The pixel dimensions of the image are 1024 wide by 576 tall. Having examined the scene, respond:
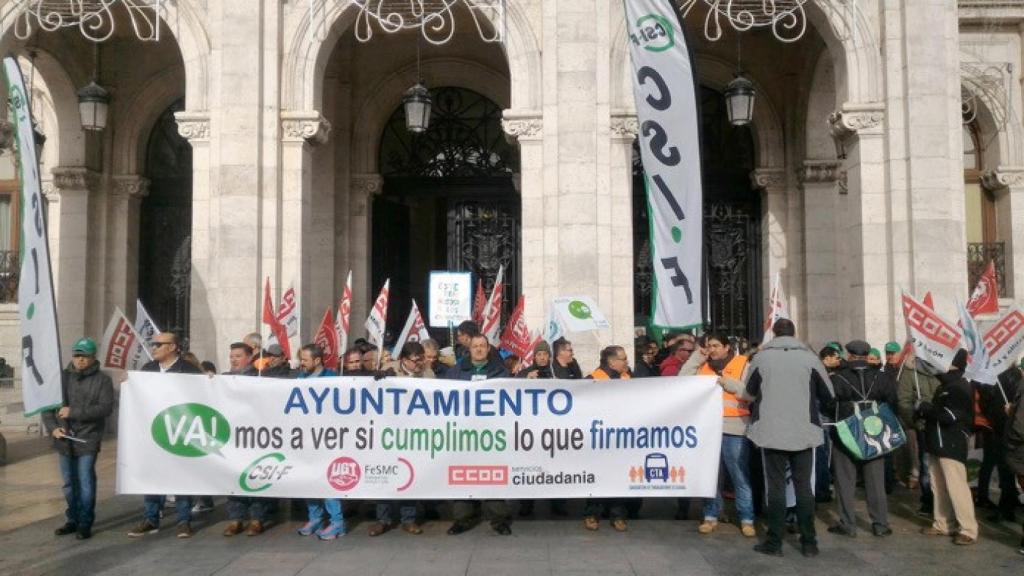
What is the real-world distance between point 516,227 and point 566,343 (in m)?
8.59

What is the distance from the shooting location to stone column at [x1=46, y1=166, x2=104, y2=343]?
16250 millimetres

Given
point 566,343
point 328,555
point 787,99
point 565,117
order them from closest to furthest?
point 328,555 < point 566,343 < point 565,117 < point 787,99

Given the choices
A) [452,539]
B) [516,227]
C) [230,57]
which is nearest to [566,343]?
[452,539]

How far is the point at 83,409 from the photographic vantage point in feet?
25.3

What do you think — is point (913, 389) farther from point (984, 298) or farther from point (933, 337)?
point (933, 337)

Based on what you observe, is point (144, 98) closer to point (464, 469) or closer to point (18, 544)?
point (18, 544)

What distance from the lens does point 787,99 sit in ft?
54.3

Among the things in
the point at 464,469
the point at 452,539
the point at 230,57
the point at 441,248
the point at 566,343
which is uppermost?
the point at 230,57

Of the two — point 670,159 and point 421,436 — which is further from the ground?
point 670,159

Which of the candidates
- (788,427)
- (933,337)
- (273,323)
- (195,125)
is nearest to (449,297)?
(195,125)

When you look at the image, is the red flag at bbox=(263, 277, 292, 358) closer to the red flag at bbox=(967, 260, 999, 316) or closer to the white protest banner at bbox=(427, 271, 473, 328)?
the white protest banner at bbox=(427, 271, 473, 328)

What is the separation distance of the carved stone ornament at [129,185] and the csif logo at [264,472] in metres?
11.1

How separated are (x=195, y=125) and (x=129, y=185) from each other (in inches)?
207

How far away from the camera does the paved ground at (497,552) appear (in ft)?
21.9
